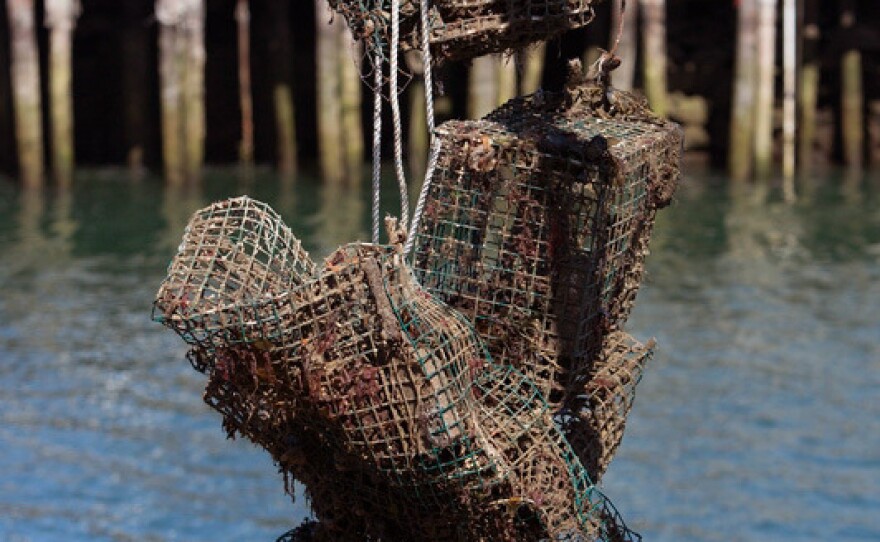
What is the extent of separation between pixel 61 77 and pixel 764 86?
8.83 meters

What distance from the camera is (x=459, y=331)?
4.61 m

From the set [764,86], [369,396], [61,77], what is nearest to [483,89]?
[764,86]

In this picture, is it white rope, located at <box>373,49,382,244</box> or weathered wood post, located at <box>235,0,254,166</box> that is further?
weathered wood post, located at <box>235,0,254,166</box>

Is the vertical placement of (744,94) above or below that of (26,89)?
below

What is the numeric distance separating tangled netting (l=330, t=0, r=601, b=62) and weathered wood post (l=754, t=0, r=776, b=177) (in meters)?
14.6

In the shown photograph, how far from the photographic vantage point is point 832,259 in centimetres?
1516

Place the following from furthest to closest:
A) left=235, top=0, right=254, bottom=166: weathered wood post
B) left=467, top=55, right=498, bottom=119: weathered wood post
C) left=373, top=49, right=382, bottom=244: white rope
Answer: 1. left=235, top=0, right=254, bottom=166: weathered wood post
2. left=467, top=55, right=498, bottom=119: weathered wood post
3. left=373, top=49, right=382, bottom=244: white rope

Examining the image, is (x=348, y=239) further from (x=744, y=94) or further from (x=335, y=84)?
(x=744, y=94)

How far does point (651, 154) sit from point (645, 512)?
124 inches

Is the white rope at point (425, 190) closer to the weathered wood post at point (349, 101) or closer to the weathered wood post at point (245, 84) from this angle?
the weathered wood post at point (349, 101)

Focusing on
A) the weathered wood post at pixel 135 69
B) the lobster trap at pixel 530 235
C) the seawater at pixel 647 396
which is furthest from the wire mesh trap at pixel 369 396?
the weathered wood post at pixel 135 69

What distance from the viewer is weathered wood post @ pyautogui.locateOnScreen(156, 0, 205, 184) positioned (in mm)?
18828

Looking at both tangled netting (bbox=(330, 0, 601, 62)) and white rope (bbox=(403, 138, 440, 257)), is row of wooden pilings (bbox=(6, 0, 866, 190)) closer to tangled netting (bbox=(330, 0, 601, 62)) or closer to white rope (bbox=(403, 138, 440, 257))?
tangled netting (bbox=(330, 0, 601, 62))

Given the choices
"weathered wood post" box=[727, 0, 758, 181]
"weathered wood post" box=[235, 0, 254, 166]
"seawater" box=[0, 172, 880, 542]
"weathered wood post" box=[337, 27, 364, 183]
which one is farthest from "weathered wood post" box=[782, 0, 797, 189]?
"weathered wood post" box=[235, 0, 254, 166]
